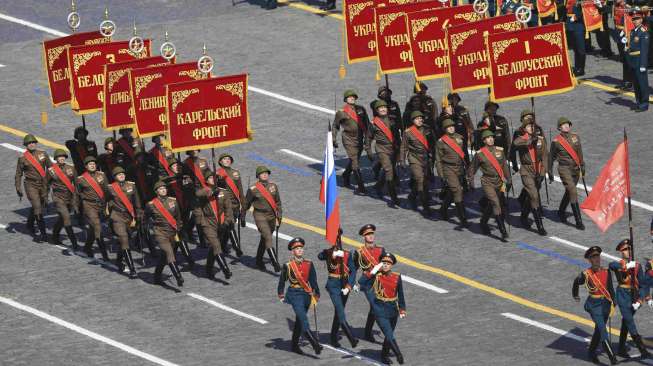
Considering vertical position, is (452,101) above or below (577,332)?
above

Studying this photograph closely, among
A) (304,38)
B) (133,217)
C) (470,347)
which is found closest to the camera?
(470,347)

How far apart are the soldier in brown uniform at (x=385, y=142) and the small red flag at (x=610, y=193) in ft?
31.1

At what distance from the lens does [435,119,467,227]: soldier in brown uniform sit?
45125mm

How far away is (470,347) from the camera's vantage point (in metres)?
38.1

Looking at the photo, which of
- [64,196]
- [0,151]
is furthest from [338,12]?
[64,196]

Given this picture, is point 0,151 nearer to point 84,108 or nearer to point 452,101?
point 84,108

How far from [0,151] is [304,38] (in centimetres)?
1076

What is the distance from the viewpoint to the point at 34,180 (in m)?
45.3

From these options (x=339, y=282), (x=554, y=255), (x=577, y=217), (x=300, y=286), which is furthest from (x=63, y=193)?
(x=577, y=217)

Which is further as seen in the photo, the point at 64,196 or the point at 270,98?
the point at 270,98

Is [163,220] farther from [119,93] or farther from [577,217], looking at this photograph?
[577,217]

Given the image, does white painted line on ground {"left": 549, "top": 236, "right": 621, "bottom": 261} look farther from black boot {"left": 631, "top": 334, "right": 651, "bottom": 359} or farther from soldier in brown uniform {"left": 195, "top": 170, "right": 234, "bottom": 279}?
soldier in brown uniform {"left": 195, "top": 170, "right": 234, "bottom": 279}

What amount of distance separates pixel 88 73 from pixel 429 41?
7.63 metres

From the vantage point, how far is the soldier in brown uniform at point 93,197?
43.8 meters
